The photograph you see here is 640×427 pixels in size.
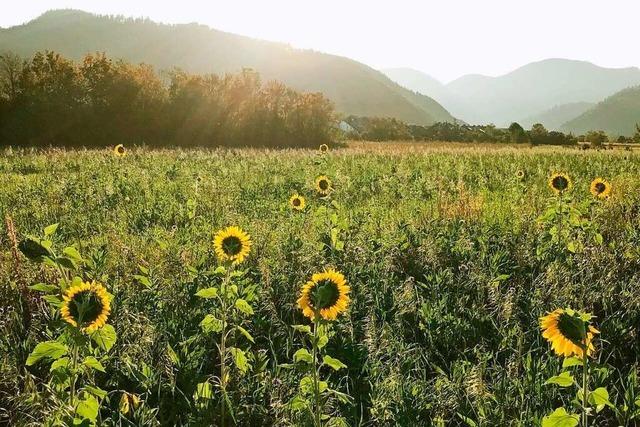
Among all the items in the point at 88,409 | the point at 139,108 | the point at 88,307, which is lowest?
the point at 88,409

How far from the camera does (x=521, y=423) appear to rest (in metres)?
2.16

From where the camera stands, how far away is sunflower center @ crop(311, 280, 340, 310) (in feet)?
5.65

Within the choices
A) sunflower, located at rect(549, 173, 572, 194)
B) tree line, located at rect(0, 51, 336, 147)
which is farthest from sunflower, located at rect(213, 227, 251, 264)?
tree line, located at rect(0, 51, 336, 147)

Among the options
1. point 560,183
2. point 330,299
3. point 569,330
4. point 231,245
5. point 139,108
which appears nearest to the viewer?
point 569,330

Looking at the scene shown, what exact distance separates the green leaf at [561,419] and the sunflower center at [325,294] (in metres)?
0.81

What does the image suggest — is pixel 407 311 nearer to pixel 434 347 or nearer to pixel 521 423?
pixel 434 347

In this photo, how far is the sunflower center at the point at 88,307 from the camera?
180 cm

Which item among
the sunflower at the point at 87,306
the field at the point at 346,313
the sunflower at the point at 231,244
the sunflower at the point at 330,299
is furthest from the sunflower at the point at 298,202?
the sunflower at the point at 87,306

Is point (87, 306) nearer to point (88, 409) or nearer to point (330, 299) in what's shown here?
point (88, 409)

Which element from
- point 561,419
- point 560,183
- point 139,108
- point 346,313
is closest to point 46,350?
point 346,313

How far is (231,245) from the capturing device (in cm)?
262

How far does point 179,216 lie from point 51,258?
4220 mm

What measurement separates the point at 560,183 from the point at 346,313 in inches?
115

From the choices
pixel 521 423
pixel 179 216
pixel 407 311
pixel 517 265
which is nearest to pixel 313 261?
pixel 407 311
